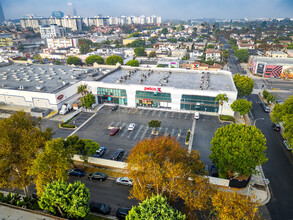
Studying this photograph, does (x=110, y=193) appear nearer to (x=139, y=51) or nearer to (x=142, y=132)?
(x=142, y=132)

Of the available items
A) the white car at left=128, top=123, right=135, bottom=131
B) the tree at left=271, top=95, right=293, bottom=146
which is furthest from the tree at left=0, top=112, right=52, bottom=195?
the tree at left=271, top=95, right=293, bottom=146

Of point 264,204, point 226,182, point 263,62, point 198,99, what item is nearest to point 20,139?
point 226,182

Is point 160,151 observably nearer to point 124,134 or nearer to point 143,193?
point 143,193

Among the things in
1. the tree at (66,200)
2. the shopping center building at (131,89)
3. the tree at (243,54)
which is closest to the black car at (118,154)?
the tree at (66,200)

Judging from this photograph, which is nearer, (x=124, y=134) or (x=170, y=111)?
(x=124, y=134)

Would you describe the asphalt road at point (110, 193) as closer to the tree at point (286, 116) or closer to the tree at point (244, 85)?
the tree at point (286, 116)

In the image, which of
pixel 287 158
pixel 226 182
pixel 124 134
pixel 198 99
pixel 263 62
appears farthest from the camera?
pixel 263 62

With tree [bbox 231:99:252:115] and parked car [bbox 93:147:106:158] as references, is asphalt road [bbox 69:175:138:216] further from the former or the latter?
tree [bbox 231:99:252:115]
